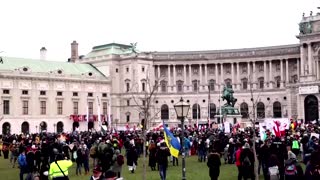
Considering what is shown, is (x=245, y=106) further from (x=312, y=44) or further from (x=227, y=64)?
(x=312, y=44)

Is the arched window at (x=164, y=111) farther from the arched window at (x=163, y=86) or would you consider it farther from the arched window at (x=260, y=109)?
the arched window at (x=260, y=109)

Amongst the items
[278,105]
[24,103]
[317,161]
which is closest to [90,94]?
[24,103]

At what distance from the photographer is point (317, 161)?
45.4 ft

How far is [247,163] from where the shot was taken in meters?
21.4

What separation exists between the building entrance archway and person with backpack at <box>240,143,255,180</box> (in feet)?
202

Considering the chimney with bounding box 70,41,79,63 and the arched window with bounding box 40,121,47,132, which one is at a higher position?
the chimney with bounding box 70,41,79,63

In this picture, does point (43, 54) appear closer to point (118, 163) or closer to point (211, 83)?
point (211, 83)

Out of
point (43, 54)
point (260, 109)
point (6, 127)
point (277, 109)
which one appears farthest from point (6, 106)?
point (277, 109)

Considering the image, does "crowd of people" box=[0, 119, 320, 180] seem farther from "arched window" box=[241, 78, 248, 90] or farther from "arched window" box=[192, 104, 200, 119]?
"arched window" box=[241, 78, 248, 90]

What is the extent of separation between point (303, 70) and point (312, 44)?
4.46 metres

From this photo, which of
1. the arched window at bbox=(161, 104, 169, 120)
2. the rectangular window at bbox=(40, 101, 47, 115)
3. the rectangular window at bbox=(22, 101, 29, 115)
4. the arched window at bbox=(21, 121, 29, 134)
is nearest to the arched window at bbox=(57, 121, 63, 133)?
the rectangular window at bbox=(40, 101, 47, 115)

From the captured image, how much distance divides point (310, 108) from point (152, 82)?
3080cm

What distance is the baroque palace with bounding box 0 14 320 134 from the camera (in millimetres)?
81562

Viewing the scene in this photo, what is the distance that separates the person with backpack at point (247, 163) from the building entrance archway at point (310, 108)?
61.6 metres
